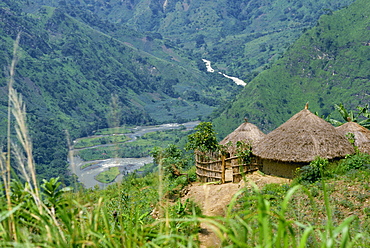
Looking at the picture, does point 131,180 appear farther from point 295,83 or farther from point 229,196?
point 295,83

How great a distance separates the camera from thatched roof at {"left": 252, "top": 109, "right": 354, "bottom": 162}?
14.2 m

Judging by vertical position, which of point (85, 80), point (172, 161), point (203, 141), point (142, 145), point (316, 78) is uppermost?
point (85, 80)

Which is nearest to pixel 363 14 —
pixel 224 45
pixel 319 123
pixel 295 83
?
pixel 295 83

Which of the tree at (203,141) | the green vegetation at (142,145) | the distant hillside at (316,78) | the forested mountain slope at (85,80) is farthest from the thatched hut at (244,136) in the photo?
the forested mountain slope at (85,80)

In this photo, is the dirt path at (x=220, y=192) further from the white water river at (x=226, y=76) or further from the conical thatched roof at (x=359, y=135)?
the white water river at (x=226, y=76)

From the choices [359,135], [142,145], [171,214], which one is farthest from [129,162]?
[171,214]

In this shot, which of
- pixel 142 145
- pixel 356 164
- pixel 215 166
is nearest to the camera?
pixel 356 164

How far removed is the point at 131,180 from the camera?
682 inches

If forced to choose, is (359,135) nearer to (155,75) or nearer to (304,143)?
(304,143)

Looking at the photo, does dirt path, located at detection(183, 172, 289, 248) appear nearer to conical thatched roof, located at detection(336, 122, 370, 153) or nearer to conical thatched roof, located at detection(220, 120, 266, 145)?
conical thatched roof, located at detection(220, 120, 266, 145)

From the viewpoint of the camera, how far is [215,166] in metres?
14.8

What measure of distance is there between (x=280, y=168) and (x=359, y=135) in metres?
4.02

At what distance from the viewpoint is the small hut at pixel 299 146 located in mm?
14156

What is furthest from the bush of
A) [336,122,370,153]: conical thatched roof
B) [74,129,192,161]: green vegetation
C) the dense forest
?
[74,129,192,161]: green vegetation
